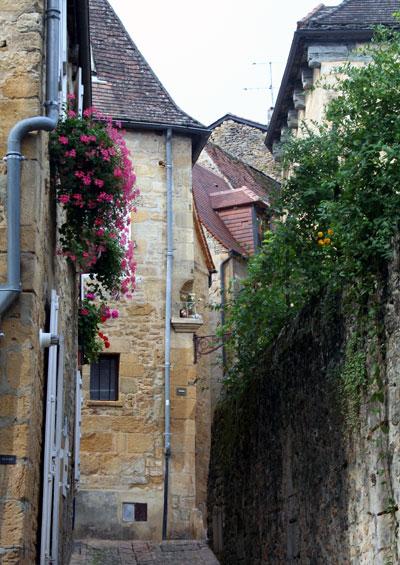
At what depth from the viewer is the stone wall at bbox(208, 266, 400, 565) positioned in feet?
21.6

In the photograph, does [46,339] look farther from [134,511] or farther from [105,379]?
[105,379]

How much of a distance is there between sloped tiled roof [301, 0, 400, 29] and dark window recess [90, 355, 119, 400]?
21.3ft

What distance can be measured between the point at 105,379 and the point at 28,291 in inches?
412

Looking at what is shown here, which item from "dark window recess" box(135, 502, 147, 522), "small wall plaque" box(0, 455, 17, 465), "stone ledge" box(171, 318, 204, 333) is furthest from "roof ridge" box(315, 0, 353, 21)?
"small wall plaque" box(0, 455, 17, 465)

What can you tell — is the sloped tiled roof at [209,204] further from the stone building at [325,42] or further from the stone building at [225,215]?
the stone building at [325,42]

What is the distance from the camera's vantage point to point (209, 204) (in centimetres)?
2486

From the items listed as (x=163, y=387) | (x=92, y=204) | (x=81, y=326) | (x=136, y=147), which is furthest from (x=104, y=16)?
(x=92, y=204)

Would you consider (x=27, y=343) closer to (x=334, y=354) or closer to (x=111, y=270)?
(x=334, y=354)

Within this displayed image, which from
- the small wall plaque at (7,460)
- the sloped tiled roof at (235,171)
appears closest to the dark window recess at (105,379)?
the sloped tiled roof at (235,171)

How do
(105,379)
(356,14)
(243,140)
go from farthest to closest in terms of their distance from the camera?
(243,140) → (356,14) → (105,379)

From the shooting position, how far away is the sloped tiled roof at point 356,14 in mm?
18186

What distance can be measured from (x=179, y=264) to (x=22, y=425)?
11.3 m

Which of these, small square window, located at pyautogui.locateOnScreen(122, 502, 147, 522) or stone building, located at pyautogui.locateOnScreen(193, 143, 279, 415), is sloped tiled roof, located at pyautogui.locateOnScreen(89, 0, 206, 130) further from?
small square window, located at pyautogui.locateOnScreen(122, 502, 147, 522)

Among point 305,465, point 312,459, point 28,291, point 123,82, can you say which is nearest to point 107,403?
point 123,82
